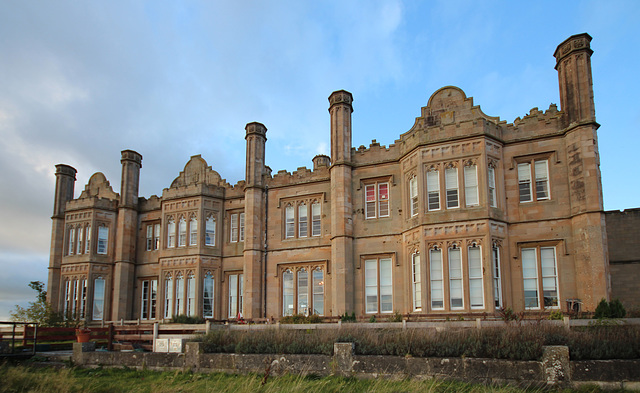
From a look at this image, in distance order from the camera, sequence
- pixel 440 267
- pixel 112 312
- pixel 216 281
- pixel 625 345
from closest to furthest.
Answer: pixel 625 345 → pixel 440 267 → pixel 216 281 → pixel 112 312

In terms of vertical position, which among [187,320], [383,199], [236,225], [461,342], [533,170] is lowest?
[187,320]

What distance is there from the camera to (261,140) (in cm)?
3022

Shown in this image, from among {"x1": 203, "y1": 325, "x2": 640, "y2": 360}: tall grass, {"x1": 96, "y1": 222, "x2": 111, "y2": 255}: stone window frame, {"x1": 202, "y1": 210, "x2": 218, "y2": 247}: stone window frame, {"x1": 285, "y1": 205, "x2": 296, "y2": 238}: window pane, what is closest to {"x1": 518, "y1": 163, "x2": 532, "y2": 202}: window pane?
{"x1": 203, "y1": 325, "x2": 640, "y2": 360}: tall grass

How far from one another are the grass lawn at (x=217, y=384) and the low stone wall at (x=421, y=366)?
12.8 inches

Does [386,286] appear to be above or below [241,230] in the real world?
below

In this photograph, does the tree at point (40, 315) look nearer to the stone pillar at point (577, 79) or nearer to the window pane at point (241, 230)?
the window pane at point (241, 230)

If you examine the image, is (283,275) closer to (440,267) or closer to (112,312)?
(440,267)

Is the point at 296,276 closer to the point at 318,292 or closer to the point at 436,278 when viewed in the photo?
the point at 318,292

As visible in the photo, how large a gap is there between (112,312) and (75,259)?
4.58 metres

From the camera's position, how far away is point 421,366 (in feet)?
40.7

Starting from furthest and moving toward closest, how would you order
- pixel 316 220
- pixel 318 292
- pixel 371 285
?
pixel 316 220 < pixel 318 292 < pixel 371 285

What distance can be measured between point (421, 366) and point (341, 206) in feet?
47.4

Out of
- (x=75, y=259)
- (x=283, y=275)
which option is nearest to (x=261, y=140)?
(x=283, y=275)

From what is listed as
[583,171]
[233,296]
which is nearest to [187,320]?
[233,296]
